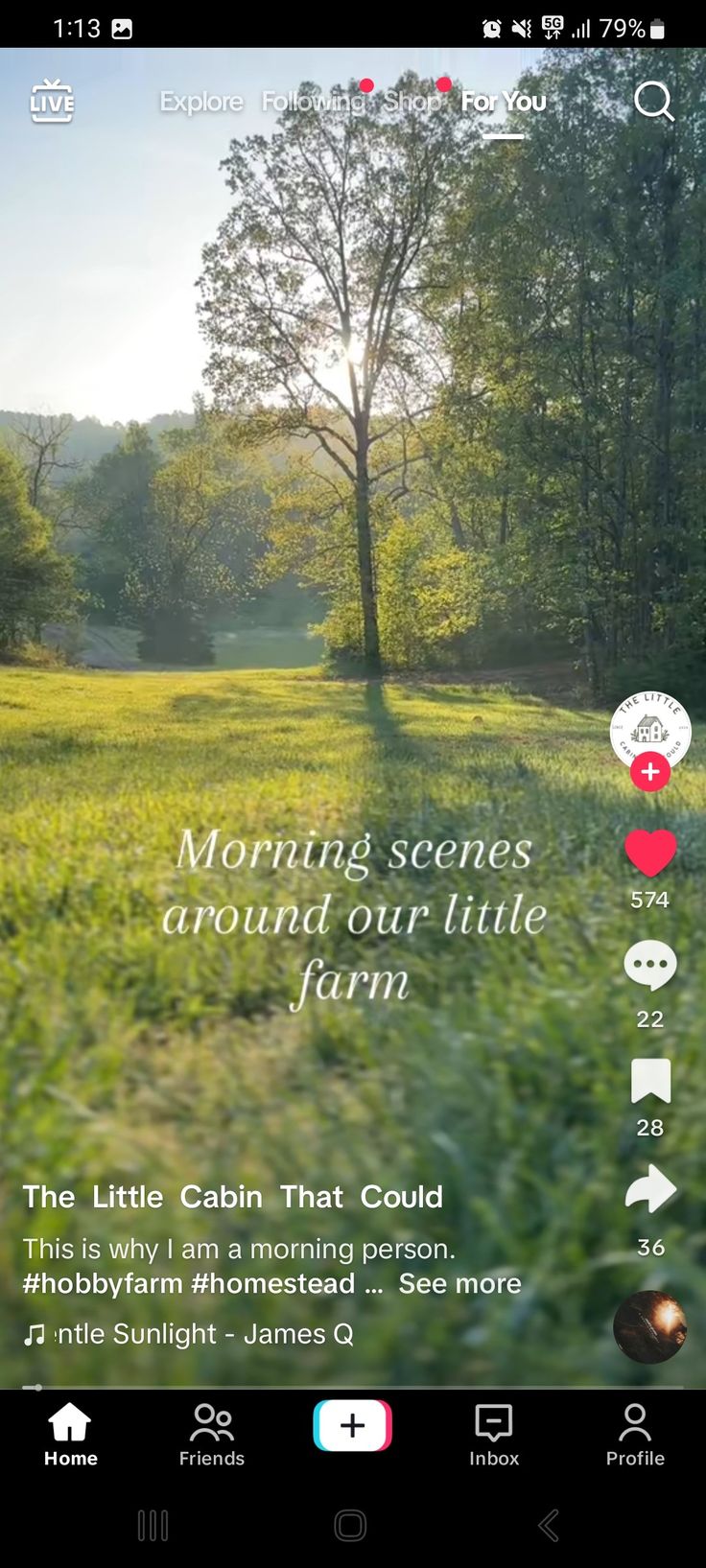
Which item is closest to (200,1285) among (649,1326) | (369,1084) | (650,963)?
(369,1084)

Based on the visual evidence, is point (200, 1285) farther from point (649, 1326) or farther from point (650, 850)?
point (650, 850)

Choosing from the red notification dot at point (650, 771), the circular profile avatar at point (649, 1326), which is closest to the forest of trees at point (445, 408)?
the red notification dot at point (650, 771)

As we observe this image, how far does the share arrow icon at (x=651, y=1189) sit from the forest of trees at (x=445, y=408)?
138 inches

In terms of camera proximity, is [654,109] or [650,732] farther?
[654,109]

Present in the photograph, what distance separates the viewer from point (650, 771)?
4.13m
